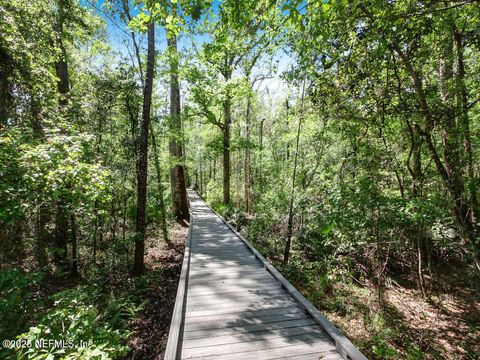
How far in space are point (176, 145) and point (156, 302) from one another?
8.15 m

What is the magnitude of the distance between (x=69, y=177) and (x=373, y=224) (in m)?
6.17

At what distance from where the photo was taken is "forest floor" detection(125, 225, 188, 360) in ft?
13.8

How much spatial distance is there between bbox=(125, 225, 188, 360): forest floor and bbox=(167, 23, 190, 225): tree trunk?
134 inches

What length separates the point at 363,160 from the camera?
5121mm

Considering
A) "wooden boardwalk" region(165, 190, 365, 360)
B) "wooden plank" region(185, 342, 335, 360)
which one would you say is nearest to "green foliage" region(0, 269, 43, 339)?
"wooden boardwalk" region(165, 190, 365, 360)

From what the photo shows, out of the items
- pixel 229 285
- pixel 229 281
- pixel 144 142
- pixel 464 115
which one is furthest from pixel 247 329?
pixel 464 115

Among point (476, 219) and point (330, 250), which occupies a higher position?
point (476, 219)

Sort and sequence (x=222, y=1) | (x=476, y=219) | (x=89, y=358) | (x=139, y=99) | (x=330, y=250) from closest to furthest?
(x=89, y=358) < (x=222, y=1) < (x=476, y=219) < (x=139, y=99) < (x=330, y=250)

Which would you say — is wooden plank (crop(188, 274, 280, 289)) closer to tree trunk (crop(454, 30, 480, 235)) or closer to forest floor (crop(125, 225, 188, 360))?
forest floor (crop(125, 225, 188, 360))

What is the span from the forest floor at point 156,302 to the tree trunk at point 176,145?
340cm

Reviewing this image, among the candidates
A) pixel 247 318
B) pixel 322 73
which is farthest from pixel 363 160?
pixel 247 318

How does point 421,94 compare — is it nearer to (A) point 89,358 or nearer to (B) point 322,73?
(B) point 322,73

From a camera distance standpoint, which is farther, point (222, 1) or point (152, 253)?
point (152, 253)

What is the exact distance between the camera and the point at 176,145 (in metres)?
12.2
